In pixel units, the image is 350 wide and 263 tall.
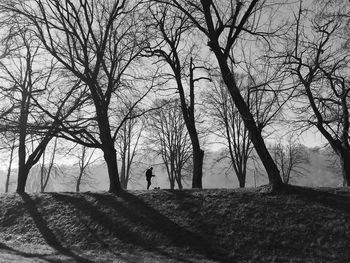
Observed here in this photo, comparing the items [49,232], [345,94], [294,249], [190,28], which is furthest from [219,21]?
[49,232]

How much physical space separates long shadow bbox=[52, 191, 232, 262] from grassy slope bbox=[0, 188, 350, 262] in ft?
0.10

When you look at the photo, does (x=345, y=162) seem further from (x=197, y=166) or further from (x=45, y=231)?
(x=45, y=231)

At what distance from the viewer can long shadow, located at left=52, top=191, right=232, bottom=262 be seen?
11.8 metres

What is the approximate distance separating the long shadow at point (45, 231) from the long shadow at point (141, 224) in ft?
4.99

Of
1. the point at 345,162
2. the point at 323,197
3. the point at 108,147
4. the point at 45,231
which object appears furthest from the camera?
the point at 108,147

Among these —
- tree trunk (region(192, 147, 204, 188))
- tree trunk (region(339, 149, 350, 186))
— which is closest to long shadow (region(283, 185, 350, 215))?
tree trunk (region(339, 149, 350, 186))

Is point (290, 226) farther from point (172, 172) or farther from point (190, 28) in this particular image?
point (172, 172)

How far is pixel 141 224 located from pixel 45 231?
4257 mm

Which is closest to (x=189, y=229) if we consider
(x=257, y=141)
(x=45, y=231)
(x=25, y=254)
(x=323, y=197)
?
(x=257, y=141)

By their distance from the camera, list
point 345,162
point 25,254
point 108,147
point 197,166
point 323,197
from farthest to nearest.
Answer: point 197,166 < point 108,147 < point 345,162 < point 323,197 < point 25,254

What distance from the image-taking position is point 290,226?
11.9m

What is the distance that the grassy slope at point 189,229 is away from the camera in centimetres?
1102

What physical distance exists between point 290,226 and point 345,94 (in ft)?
26.8

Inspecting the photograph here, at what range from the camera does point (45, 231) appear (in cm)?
1555
